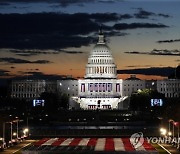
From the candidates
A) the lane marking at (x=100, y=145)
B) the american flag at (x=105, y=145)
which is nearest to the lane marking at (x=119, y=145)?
the american flag at (x=105, y=145)

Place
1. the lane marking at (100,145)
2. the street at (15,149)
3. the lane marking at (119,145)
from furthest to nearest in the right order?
the street at (15,149) < the lane marking at (119,145) < the lane marking at (100,145)

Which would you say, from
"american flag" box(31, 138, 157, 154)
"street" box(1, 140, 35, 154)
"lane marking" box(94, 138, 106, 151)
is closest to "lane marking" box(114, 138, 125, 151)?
"american flag" box(31, 138, 157, 154)

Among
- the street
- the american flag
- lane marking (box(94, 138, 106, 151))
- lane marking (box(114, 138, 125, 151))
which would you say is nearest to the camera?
the american flag

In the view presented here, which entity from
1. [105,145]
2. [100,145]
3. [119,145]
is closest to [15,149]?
[100,145]

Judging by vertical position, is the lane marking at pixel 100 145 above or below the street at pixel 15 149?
above

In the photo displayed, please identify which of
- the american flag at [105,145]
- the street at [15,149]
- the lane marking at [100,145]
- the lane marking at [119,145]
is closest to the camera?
the american flag at [105,145]

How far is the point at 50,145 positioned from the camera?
61188 millimetres

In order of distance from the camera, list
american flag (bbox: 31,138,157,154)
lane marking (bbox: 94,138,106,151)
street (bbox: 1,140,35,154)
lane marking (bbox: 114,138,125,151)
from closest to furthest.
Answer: american flag (bbox: 31,138,157,154), lane marking (bbox: 94,138,106,151), lane marking (bbox: 114,138,125,151), street (bbox: 1,140,35,154)

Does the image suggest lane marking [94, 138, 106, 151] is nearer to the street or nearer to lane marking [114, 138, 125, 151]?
lane marking [114, 138, 125, 151]

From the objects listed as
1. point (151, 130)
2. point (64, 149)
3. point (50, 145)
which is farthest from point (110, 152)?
point (151, 130)

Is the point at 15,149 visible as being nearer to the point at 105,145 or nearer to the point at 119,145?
the point at 105,145

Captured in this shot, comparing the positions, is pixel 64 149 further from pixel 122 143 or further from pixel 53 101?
pixel 53 101

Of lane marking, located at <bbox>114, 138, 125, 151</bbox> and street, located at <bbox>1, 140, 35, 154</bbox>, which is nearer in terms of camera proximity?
lane marking, located at <bbox>114, 138, 125, 151</bbox>

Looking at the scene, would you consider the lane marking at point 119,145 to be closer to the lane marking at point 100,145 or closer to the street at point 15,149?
the lane marking at point 100,145
